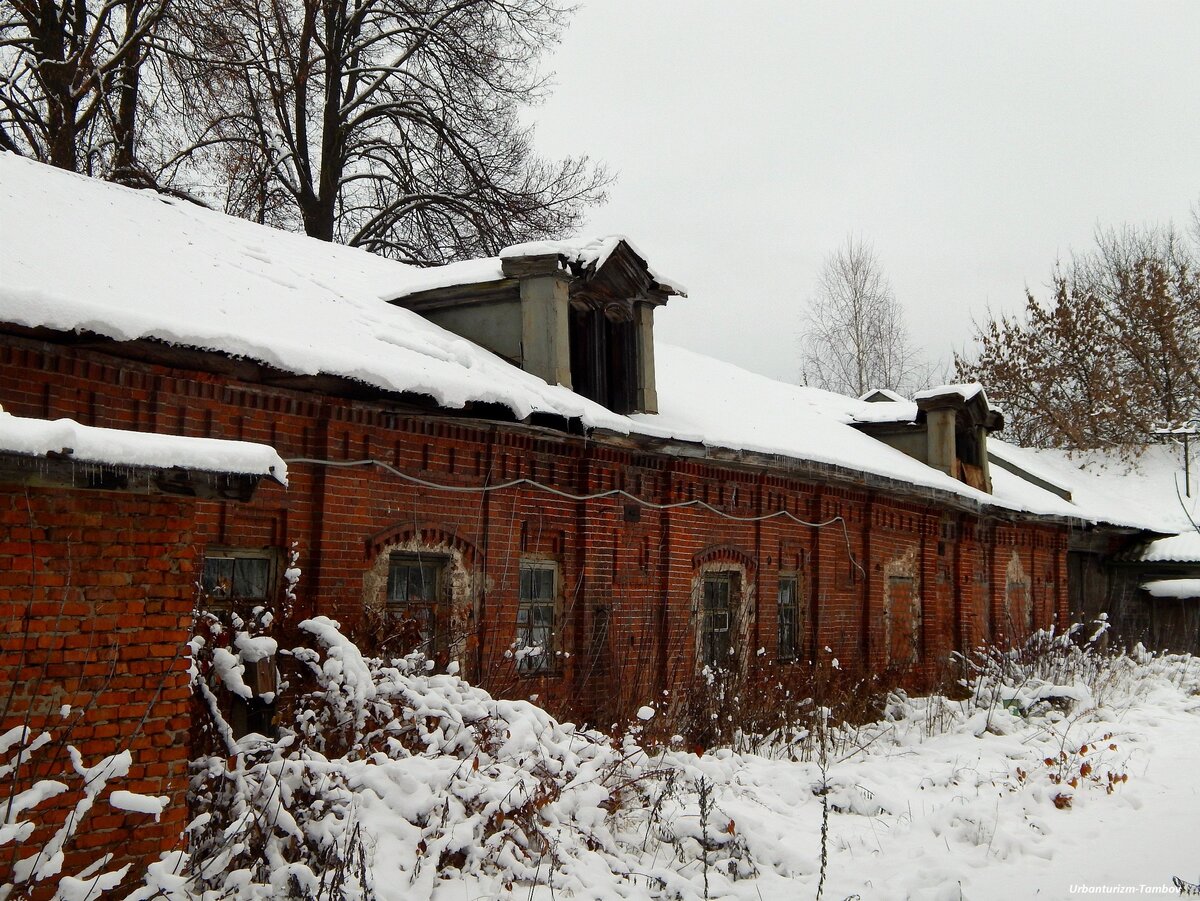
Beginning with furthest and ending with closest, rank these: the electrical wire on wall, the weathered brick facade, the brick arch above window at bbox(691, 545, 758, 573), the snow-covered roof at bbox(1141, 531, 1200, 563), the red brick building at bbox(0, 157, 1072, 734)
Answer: the snow-covered roof at bbox(1141, 531, 1200, 563) → the brick arch above window at bbox(691, 545, 758, 573) → the electrical wire on wall → the weathered brick facade → the red brick building at bbox(0, 157, 1072, 734)

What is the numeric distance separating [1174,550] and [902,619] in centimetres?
1042

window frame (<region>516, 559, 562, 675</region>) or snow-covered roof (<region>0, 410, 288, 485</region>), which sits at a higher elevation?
snow-covered roof (<region>0, 410, 288, 485</region>)

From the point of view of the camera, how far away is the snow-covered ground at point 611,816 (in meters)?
5.20

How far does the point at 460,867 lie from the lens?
18.7 feet

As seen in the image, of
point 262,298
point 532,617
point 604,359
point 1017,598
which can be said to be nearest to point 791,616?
point 604,359

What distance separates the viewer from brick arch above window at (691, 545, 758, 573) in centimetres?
1173

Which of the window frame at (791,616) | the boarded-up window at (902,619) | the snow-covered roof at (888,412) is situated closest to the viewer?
the window frame at (791,616)

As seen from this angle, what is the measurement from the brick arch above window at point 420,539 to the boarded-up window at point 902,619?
8.08m

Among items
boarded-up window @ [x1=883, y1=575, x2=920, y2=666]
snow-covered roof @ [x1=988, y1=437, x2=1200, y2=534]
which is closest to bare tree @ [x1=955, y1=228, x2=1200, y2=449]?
snow-covered roof @ [x1=988, y1=437, x2=1200, y2=534]

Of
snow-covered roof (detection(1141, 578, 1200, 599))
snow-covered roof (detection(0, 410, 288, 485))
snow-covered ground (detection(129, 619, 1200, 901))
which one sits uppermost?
snow-covered roof (detection(0, 410, 288, 485))

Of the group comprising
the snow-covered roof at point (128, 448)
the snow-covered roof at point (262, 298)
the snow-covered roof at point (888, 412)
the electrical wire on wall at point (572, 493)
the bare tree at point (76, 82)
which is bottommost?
the snow-covered roof at point (128, 448)

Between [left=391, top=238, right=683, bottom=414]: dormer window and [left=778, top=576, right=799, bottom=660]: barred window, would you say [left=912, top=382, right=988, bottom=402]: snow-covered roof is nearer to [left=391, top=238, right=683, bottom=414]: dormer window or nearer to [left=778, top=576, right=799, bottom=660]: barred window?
[left=778, top=576, right=799, bottom=660]: barred window

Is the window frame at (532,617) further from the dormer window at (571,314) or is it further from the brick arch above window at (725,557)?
the brick arch above window at (725,557)

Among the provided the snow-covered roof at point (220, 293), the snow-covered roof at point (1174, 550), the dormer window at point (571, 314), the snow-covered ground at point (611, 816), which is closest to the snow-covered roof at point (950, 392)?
the dormer window at point (571, 314)
